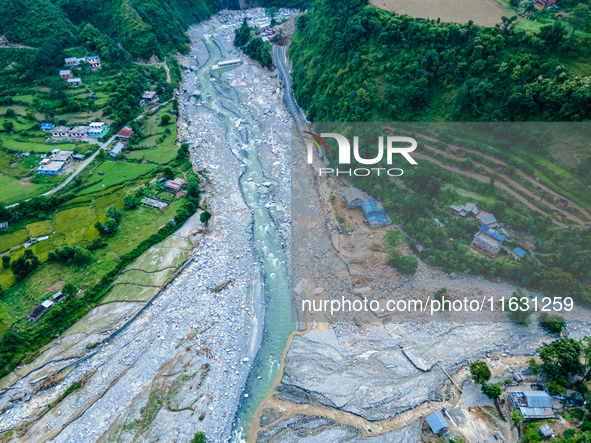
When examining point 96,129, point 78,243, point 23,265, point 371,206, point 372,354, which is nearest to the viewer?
point 372,354

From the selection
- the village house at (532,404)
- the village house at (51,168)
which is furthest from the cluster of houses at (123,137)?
the village house at (532,404)

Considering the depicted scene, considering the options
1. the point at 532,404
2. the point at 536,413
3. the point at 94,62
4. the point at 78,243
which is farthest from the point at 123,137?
the point at 536,413

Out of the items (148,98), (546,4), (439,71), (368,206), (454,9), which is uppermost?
(454,9)

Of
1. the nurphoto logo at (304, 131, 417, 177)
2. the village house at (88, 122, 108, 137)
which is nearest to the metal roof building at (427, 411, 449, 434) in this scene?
the nurphoto logo at (304, 131, 417, 177)

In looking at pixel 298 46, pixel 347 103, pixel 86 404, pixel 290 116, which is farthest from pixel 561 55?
pixel 86 404

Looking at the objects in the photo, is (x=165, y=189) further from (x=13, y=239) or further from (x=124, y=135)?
(x=13, y=239)
